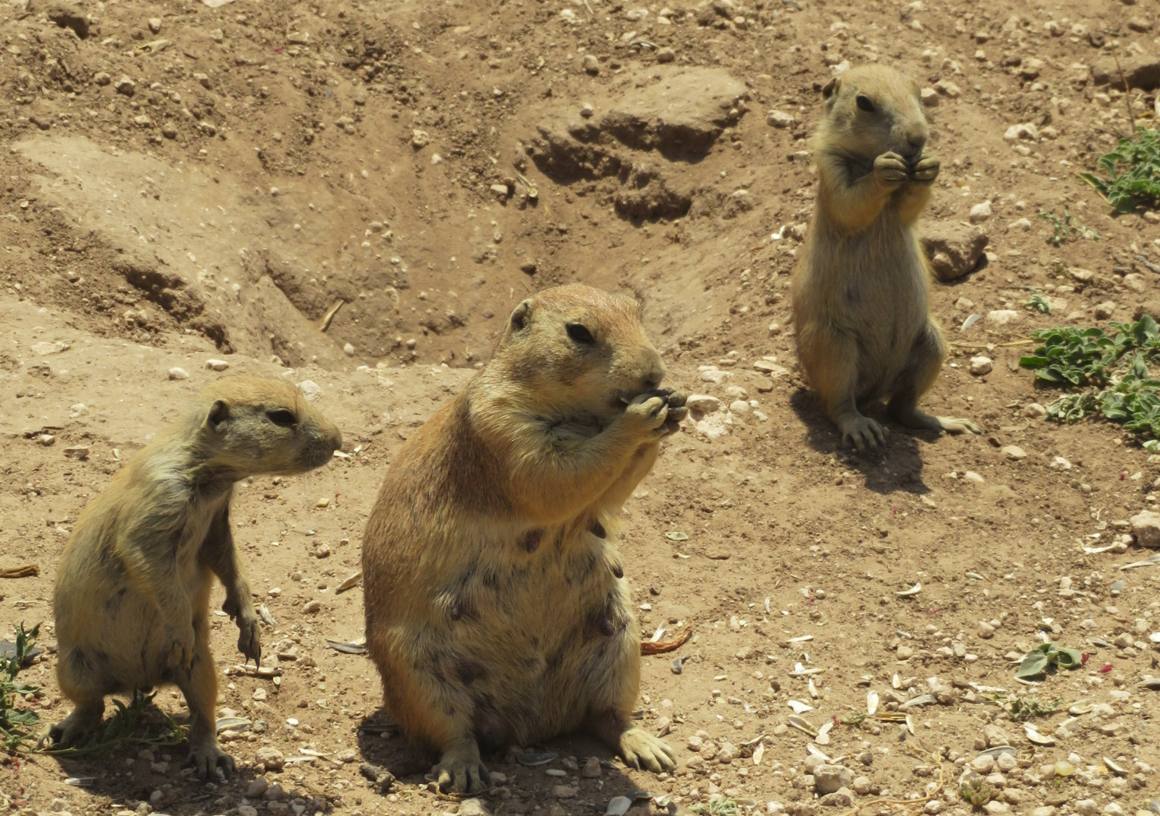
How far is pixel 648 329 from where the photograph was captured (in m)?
9.62

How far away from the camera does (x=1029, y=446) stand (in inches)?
310

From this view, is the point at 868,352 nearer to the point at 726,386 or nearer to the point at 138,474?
the point at 726,386

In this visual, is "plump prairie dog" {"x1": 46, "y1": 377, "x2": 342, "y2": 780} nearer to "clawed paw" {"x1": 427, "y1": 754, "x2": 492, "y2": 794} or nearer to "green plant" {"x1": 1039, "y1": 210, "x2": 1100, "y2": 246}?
"clawed paw" {"x1": 427, "y1": 754, "x2": 492, "y2": 794}

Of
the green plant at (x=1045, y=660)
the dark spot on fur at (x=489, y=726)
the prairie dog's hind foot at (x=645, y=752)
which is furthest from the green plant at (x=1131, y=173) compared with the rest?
the dark spot on fur at (x=489, y=726)

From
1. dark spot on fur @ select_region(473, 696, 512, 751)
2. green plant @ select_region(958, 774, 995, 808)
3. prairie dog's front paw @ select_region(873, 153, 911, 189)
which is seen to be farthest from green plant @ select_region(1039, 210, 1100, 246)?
dark spot on fur @ select_region(473, 696, 512, 751)

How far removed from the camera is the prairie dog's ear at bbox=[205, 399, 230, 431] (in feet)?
16.0

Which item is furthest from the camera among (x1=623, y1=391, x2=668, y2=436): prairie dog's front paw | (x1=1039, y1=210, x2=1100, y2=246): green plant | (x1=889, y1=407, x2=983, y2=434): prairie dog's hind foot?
(x1=1039, y1=210, x2=1100, y2=246): green plant

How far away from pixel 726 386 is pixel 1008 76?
462 cm

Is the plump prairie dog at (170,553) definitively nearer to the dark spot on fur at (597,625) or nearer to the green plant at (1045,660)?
the dark spot on fur at (597,625)

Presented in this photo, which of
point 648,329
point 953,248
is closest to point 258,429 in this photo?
point 648,329

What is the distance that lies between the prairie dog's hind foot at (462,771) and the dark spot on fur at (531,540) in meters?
0.82

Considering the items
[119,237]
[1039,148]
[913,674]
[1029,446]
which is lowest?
[913,674]

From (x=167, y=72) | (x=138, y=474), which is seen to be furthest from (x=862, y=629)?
(x=167, y=72)

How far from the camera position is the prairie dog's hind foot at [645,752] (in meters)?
5.16
